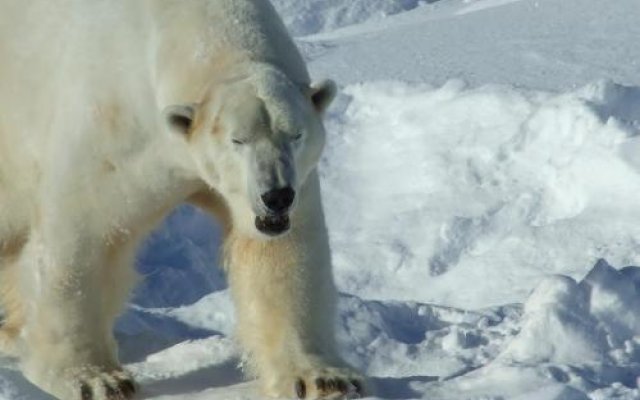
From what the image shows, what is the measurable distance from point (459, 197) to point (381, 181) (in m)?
0.42

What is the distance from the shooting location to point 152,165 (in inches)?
161

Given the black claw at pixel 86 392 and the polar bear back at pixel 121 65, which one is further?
the black claw at pixel 86 392

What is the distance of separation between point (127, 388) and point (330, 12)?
6.55 metres

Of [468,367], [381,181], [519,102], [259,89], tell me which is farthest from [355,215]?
[259,89]

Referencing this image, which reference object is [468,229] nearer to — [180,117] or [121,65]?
[121,65]

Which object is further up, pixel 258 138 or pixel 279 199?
pixel 258 138

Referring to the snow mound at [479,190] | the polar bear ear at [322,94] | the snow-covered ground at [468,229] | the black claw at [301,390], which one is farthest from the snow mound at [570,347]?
the snow mound at [479,190]

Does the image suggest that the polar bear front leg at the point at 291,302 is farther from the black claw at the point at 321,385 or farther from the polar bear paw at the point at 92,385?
the polar bear paw at the point at 92,385

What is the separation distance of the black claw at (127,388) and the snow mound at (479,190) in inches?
62.9

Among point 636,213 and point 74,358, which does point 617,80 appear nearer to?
point 636,213

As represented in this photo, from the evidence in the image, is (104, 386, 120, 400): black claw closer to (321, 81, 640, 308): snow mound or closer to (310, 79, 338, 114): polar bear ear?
(310, 79, 338, 114): polar bear ear

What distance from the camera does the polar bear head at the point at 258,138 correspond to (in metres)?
3.71

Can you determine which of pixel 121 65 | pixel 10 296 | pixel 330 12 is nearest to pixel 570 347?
pixel 121 65

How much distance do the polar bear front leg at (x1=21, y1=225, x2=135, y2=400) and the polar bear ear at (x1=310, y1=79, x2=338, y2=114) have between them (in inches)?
24.7
